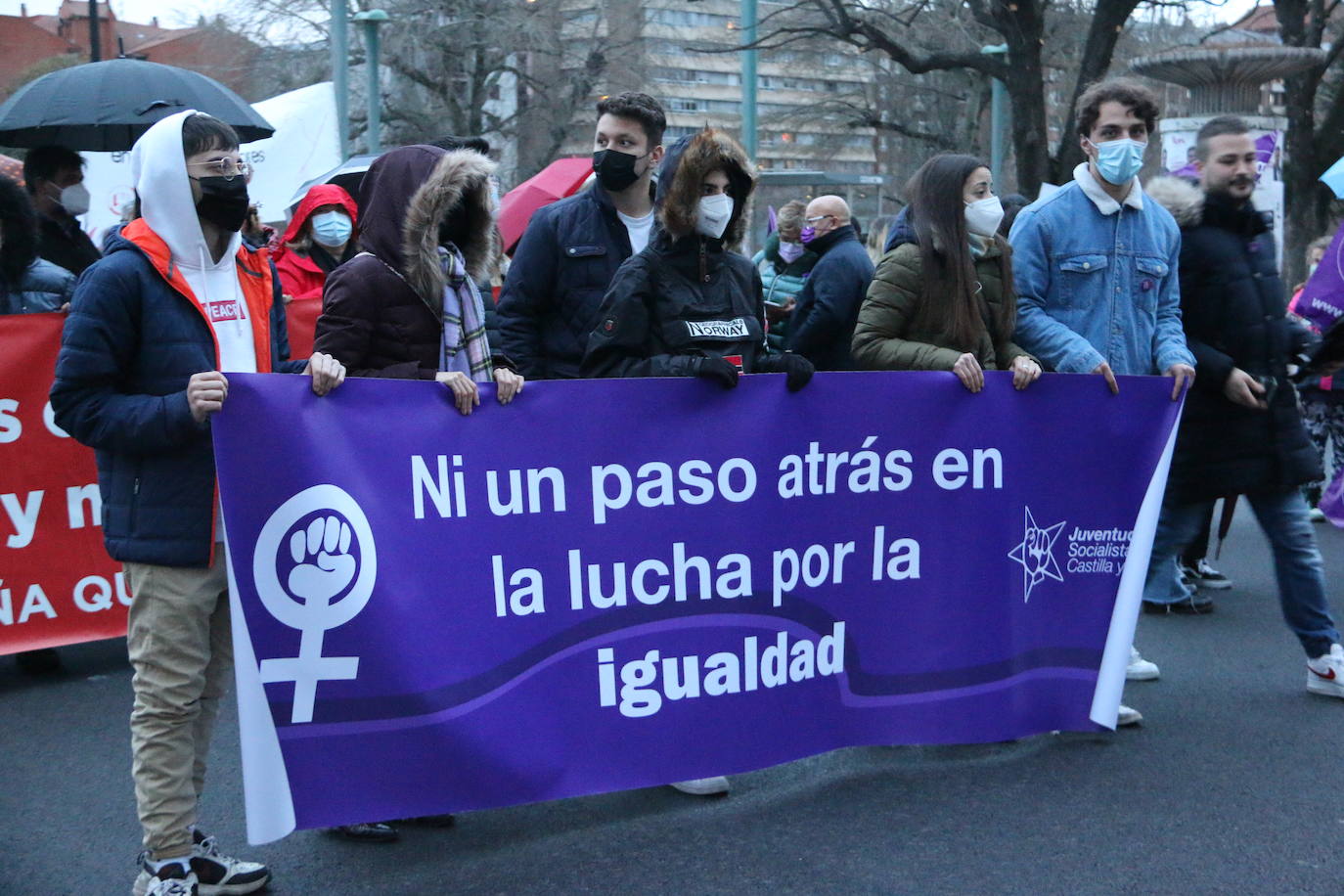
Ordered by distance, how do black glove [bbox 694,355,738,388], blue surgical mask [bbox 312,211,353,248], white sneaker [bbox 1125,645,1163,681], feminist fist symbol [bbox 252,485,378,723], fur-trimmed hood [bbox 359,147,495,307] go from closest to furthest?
feminist fist symbol [bbox 252,485,378,723], fur-trimmed hood [bbox 359,147,495,307], black glove [bbox 694,355,738,388], white sneaker [bbox 1125,645,1163,681], blue surgical mask [bbox 312,211,353,248]

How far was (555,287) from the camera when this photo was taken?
15.6 feet

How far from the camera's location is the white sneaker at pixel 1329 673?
16.6 ft

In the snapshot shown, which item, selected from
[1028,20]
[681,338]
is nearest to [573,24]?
[1028,20]

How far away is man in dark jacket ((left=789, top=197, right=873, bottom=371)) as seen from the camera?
6.50m

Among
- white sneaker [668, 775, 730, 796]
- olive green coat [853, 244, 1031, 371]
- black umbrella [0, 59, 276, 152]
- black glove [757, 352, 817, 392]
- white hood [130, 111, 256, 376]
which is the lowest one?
white sneaker [668, 775, 730, 796]

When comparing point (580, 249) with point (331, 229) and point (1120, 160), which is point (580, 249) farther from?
point (331, 229)

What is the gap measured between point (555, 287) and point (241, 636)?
180 cm

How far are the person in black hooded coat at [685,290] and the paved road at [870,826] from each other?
4.08ft

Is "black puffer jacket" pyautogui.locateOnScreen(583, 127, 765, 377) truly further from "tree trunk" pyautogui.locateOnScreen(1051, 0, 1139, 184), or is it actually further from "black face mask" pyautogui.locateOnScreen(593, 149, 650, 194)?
"tree trunk" pyautogui.locateOnScreen(1051, 0, 1139, 184)

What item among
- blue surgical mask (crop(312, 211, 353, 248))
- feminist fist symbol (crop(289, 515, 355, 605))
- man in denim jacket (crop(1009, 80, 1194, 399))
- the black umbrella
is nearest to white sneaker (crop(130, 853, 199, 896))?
feminist fist symbol (crop(289, 515, 355, 605))

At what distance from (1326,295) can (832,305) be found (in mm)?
2159

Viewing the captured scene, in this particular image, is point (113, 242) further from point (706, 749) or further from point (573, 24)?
point (573, 24)

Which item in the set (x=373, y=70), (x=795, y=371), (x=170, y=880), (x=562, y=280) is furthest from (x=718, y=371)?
(x=373, y=70)

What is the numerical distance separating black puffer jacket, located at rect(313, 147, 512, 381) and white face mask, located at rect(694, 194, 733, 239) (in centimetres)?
Answer: 68
